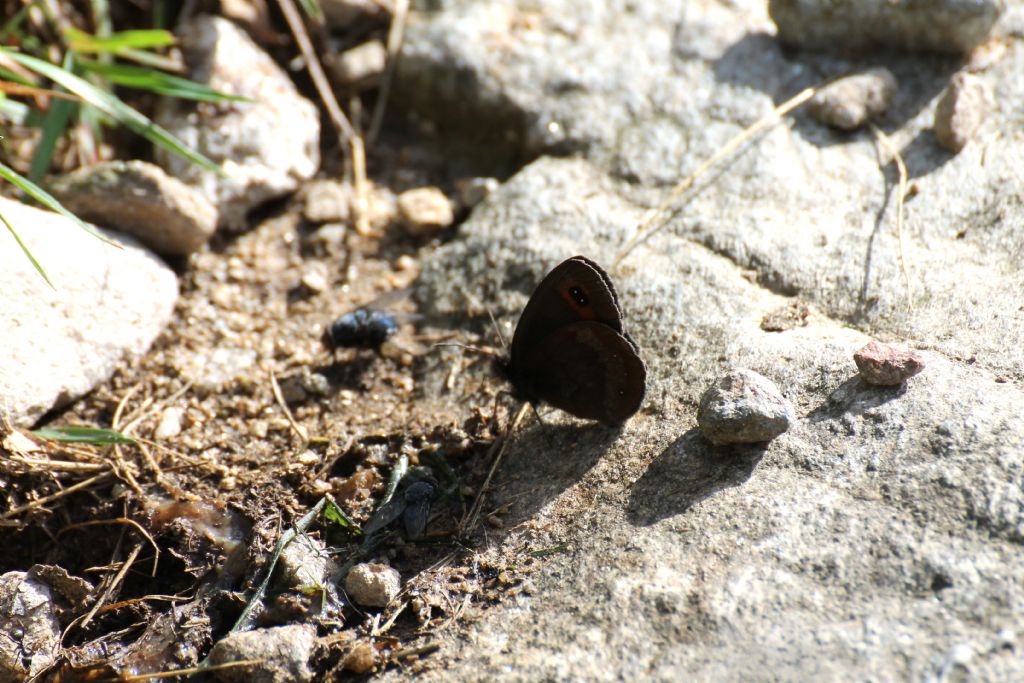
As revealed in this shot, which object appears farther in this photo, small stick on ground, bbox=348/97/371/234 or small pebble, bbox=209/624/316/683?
small stick on ground, bbox=348/97/371/234

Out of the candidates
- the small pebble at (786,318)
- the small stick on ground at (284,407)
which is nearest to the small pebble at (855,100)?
the small pebble at (786,318)

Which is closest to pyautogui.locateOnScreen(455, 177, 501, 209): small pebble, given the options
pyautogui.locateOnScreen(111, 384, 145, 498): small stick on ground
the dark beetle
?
the dark beetle

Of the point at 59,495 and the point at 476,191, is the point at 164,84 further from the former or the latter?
the point at 59,495

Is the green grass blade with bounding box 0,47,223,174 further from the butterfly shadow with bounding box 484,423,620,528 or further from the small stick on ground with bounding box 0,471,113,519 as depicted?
the butterfly shadow with bounding box 484,423,620,528

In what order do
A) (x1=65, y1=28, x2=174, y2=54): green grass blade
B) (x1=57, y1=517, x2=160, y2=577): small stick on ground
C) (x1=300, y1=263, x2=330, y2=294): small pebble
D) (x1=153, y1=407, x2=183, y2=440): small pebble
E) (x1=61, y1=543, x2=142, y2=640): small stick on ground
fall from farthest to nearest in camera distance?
(x1=300, y1=263, x2=330, y2=294): small pebble < (x1=65, y1=28, x2=174, y2=54): green grass blade < (x1=153, y1=407, x2=183, y2=440): small pebble < (x1=57, y1=517, x2=160, y2=577): small stick on ground < (x1=61, y1=543, x2=142, y2=640): small stick on ground

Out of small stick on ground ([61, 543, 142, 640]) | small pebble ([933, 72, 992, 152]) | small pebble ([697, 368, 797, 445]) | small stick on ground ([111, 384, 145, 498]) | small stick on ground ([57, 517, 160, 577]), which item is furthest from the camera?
small pebble ([933, 72, 992, 152])
